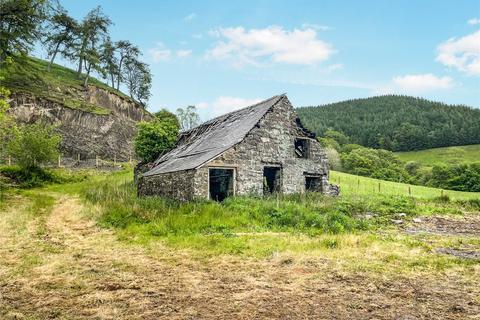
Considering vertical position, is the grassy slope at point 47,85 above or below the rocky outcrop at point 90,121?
above

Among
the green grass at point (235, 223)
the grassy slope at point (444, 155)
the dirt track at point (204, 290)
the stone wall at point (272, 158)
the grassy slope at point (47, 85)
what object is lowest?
the dirt track at point (204, 290)

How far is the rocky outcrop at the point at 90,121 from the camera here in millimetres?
38969

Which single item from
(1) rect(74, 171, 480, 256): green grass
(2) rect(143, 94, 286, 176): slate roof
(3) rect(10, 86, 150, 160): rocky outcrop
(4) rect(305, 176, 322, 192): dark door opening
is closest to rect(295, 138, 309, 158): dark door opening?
(4) rect(305, 176, 322, 192): dark door opening

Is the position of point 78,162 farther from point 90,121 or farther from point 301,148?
point 301,148

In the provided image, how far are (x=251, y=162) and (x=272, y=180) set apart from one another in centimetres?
360

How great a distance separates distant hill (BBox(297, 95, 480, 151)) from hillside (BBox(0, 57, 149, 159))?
6811cm

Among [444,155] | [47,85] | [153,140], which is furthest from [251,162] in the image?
[444,155]

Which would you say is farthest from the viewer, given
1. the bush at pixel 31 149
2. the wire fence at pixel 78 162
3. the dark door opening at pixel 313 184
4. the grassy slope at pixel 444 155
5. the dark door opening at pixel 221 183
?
the grassy slope at pixel 444 155

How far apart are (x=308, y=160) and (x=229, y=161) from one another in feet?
Answer: 18.9

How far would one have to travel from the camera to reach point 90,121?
44.5 metres

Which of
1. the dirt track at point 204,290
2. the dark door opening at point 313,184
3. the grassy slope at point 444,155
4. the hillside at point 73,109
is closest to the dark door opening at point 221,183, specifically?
the dark door opening at point 313,184

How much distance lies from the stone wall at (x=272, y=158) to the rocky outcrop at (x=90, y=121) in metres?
29.4

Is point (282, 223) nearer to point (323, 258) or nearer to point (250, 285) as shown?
point (323, 258)

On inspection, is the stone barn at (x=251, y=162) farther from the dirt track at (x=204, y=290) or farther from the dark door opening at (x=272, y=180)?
the dirt track at (x=204, y=290)
